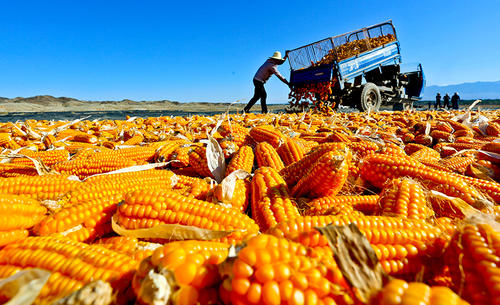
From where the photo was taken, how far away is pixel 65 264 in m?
1.07

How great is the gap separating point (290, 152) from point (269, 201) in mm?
1640

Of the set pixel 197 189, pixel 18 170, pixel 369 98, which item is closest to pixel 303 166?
pixel 197 189

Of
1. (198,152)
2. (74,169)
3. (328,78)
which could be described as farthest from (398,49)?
(74,169)

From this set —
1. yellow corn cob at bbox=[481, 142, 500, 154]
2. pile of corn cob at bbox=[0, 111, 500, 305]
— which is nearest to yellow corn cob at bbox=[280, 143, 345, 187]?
pile of corn cob at bbox=[0, 111, 500, 305]

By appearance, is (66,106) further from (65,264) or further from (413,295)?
(413,295)

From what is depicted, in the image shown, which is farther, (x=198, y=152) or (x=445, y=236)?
(x=198, y=152)

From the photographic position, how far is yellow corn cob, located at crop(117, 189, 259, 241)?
59.2 inches

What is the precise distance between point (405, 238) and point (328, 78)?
48.7 feet

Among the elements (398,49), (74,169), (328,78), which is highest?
(398,49)

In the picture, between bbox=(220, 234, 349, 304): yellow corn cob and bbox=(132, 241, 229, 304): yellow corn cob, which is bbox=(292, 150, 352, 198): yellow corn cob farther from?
bbox=(132, 241, 229, 304): yellow corn cob

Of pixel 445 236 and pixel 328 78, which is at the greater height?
pixel 328 78

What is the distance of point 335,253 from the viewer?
829mm

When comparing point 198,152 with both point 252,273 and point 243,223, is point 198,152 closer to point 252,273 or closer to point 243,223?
point 243,223

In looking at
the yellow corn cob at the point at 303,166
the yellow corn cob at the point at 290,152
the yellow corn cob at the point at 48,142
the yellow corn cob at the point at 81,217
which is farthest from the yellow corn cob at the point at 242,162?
the yellow corn cob at the point at 48,142
